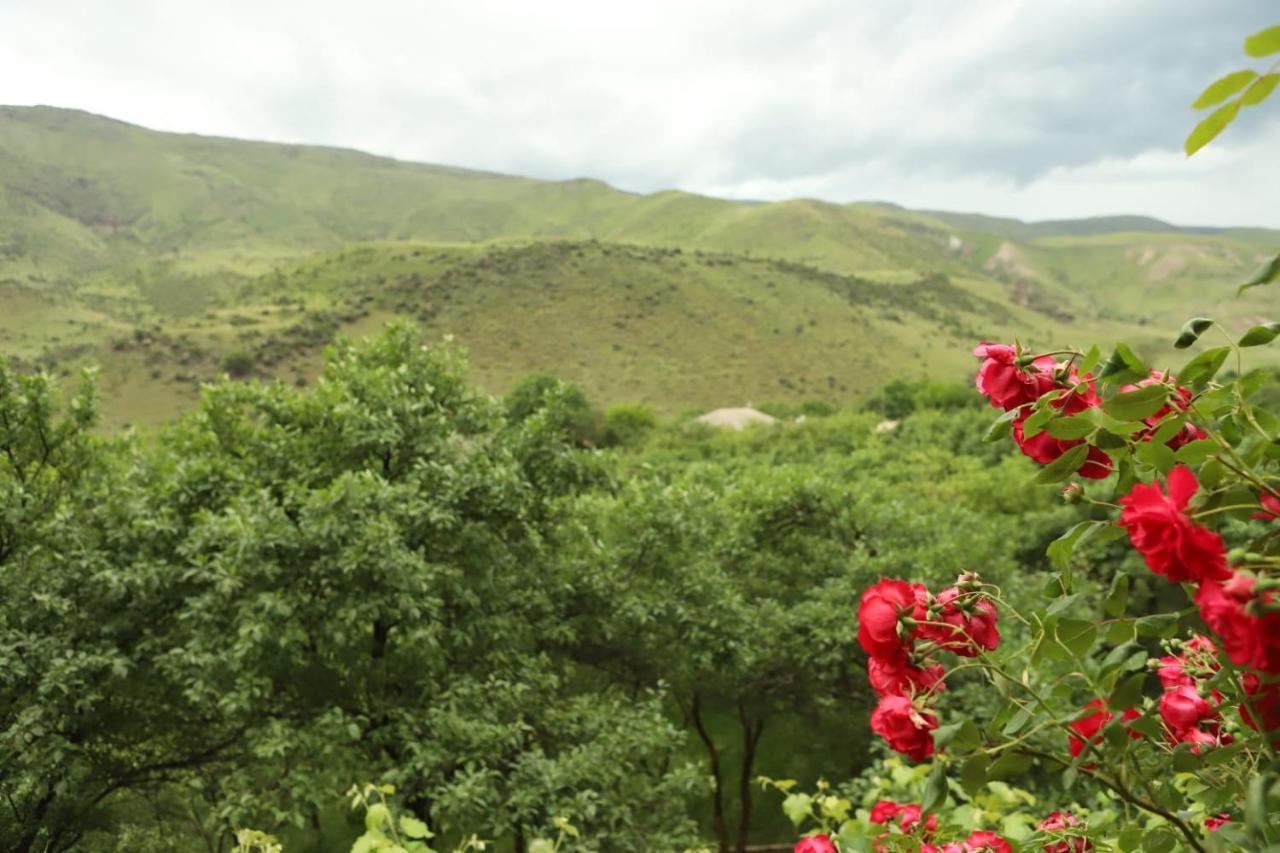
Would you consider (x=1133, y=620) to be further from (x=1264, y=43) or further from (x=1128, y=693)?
(x=1264, y=43)

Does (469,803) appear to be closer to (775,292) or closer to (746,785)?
(746,785)

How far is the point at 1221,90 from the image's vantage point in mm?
1132

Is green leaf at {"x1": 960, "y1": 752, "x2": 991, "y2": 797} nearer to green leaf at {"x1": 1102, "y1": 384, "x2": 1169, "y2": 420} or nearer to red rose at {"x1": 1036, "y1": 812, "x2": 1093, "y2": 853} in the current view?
red rose at {"x1": 1036, "y1": 812, "x2": 1093, "y2": 853}

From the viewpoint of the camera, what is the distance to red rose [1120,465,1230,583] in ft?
3.93

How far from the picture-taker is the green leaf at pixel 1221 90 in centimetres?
111

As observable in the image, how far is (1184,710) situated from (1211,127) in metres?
1.41

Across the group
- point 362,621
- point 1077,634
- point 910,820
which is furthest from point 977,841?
point 362,621

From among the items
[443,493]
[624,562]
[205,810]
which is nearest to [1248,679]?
[443,493]

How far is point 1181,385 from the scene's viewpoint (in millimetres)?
1490

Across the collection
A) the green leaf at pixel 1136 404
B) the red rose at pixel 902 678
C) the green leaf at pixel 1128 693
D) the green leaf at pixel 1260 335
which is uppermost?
the green leaf at pixel 1260 335

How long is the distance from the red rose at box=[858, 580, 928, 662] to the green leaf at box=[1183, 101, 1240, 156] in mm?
904

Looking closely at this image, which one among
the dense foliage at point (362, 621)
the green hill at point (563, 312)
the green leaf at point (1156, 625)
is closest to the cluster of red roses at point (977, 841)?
the green leaf at point (1156, 625)

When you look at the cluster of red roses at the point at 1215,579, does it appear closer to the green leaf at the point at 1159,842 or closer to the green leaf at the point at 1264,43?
the green leaf at the point at 1159,842

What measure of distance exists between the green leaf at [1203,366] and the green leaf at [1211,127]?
396 millimetres
